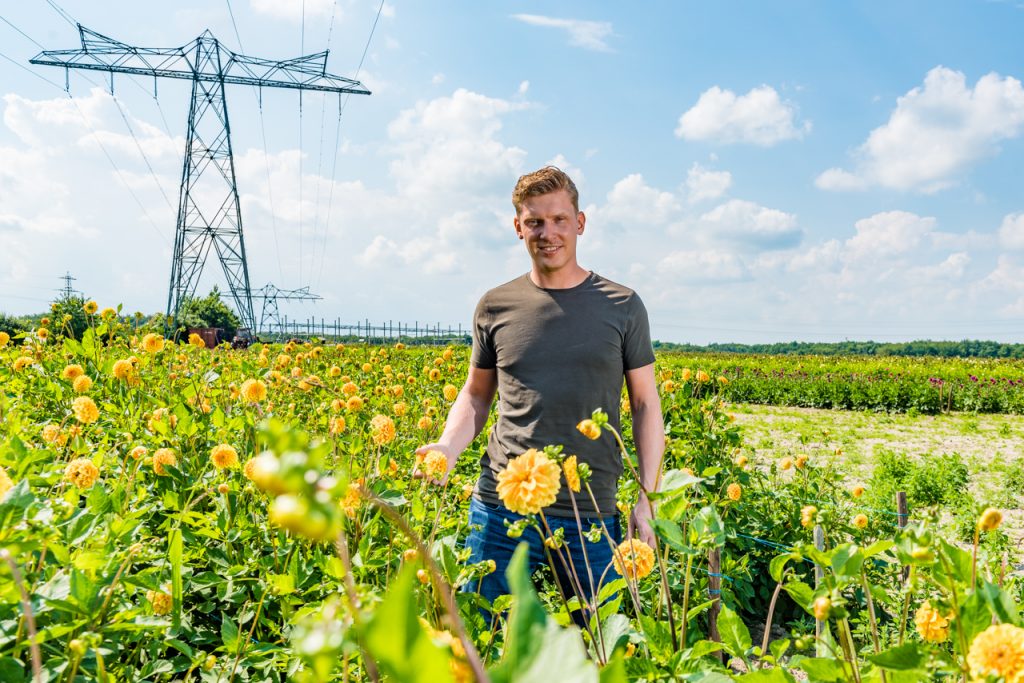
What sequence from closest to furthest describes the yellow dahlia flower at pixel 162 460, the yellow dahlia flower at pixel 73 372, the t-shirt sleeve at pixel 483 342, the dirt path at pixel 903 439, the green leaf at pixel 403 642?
the green leaf at pixel 403 642, the yellow dahlia flower at pixel 162 460, the t-shirt sleeve at pixel 483 342, the yellow dahlia flower at pixel 73 372, the dirt path at pixel 903 439

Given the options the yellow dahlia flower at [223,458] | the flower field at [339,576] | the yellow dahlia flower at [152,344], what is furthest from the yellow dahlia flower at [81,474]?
the yellow dahlia flower at [152,344]

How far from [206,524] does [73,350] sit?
1696 millimetres

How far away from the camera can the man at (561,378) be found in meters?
1.91

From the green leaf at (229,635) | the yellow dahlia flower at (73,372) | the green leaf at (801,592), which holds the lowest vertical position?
the green leaf at (229,635)

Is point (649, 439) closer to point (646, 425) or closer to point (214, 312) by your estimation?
point (646, 425)

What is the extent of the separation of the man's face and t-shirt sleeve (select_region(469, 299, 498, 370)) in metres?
0.27

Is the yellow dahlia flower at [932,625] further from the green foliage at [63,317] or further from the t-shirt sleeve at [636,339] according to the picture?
the green foliage at [63,317]

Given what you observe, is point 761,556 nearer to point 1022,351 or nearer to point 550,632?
point 550,632

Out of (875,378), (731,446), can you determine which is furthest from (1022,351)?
(731,446)

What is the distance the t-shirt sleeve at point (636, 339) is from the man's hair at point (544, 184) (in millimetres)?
368

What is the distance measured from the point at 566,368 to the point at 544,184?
0.54m

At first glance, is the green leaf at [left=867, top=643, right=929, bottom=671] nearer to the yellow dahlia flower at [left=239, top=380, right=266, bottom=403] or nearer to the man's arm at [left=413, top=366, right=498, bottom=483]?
the man's arm at [left=413, top=366, right=498, bottom=483]

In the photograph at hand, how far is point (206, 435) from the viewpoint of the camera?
6.44 ft

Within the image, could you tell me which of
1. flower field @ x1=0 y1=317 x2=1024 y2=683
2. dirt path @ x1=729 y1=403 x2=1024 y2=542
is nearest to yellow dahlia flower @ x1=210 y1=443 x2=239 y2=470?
flower field @ x1=0 y1=317 x2=1024 y2=683
